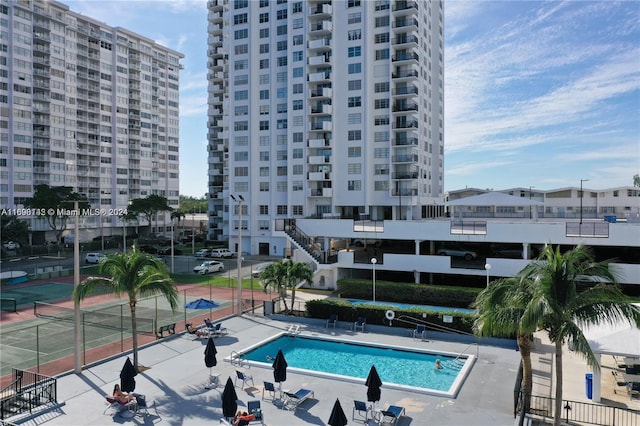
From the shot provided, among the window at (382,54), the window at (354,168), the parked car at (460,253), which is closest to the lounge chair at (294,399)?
the parked car at (460,253)

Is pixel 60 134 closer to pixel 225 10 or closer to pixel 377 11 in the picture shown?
pixel 225 10

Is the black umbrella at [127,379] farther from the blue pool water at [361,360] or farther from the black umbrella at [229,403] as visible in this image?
the blue pool water at [361,360]

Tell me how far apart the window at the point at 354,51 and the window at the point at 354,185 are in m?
17.8

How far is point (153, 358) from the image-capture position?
23266mm

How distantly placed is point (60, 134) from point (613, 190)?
3987 inches

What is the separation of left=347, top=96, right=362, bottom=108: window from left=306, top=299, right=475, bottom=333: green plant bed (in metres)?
43.1

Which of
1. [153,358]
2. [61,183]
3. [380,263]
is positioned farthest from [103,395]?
[61,183]

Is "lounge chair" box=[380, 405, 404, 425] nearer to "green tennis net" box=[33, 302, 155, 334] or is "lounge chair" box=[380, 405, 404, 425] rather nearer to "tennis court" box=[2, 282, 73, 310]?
"green tennis net" box=[33, 302, 155, 334]

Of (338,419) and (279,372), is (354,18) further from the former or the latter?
(338,419)

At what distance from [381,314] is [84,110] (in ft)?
291

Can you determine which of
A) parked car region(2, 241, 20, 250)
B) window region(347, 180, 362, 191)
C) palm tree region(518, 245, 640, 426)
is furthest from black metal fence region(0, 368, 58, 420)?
parked car region(2, 241, 20, 250)

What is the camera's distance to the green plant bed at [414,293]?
35438 mm

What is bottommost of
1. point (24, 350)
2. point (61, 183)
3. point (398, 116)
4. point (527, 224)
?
point (24, 350)

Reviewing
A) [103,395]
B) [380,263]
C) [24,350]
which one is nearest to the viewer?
[103,395]
